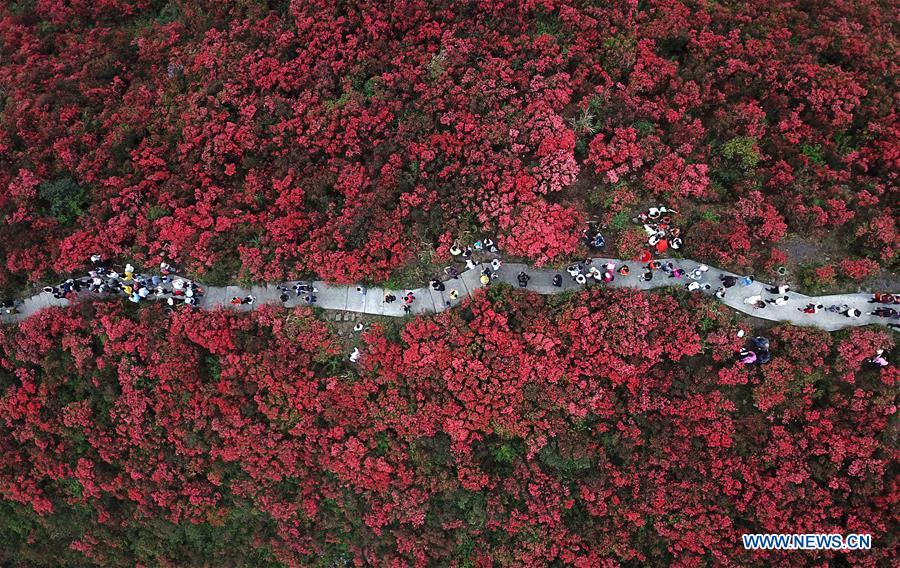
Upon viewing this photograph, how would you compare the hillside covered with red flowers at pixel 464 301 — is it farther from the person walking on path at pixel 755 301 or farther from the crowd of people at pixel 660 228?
the person walking on path at pixel 755 301

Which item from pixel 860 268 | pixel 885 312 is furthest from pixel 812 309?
pixel 885 312

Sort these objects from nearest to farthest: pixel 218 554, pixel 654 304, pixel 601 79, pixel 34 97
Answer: pixel 654 304
pixel 601 79
pixel 218 554
pixel 34 97

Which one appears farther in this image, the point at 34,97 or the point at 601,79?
the point at 34,97

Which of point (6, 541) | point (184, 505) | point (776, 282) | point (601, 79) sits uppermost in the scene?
point (601, 79)

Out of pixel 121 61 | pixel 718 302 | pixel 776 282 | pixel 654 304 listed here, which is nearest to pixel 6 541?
pixel 121 61

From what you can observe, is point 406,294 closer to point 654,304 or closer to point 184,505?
point 654,304

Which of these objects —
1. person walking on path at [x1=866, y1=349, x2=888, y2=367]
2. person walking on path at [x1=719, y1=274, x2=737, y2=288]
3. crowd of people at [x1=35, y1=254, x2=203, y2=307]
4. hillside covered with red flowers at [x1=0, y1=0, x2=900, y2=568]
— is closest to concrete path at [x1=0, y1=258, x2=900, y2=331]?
person walking on path at [x1=719, y1=274, x2=737, y2=288]
